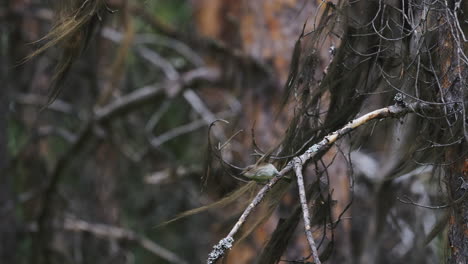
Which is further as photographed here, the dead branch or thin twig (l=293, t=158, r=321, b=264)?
the dead branch

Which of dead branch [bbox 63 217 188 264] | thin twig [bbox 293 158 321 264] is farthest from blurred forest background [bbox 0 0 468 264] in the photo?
thin twig [bbox 293 158 321 264]

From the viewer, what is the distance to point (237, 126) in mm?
3814

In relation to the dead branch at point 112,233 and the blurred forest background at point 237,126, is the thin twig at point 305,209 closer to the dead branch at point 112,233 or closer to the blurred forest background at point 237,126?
the blurred forest background at point 237,126

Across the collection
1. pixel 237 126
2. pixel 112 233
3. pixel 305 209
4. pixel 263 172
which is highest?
pixel 237 126

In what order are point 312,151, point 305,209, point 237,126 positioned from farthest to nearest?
point 237,126, point 312,151, point 305,209

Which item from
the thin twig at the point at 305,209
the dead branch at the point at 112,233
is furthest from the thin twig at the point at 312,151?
the dead branch at the point at 112,233

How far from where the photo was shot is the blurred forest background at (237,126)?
130cm

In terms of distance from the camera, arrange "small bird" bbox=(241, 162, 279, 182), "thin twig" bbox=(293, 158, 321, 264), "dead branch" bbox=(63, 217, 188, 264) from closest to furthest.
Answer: "thin twig" bbox=(293, 158, 321, 264) → "small bird" bbox=(241, 162, 279, 182) → "dead branch" bbox=(63, 217, 188, 264)

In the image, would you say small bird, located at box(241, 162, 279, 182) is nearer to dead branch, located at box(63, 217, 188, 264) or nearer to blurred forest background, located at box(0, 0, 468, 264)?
blurred forest background, located at box(0, 0, 468, 264)

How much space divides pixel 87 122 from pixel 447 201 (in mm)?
2607

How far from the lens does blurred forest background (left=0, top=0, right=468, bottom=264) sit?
1.30 m

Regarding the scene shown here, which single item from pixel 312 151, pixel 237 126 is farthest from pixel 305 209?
pixel 237 126

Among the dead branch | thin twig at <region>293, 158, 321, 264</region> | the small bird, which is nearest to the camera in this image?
thin twig at <region>293, 158, 321, 264</region>

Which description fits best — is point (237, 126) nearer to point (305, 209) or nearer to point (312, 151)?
point (312, 151)
